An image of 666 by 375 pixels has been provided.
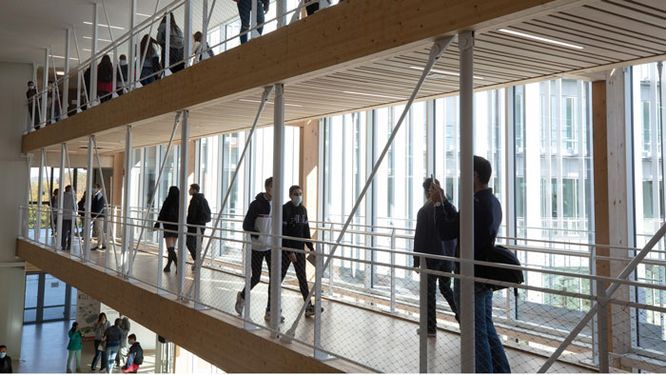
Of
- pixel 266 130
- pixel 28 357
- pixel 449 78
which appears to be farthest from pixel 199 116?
pixel 28 357

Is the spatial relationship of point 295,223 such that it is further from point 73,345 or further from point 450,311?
point 73,345

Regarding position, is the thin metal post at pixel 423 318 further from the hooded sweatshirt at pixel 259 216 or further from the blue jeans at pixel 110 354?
the blue jeans at pixel 110 354

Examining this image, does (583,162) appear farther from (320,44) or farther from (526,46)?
(320,44)

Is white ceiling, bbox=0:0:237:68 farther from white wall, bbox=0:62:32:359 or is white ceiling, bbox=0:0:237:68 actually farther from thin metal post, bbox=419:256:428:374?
thin metal post, bbox=419:256:428:374

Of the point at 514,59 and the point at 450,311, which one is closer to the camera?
the point at 514,59

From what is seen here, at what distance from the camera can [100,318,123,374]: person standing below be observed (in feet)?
31.4

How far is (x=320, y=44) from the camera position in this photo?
355 cm

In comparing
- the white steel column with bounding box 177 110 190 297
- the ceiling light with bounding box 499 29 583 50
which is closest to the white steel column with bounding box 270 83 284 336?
the white steel column with bounding box 177 110 190 297

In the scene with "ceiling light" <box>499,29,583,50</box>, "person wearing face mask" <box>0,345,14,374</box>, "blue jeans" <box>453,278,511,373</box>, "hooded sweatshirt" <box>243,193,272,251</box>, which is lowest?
"person wearing face mask" <box>0,345,14,374</box>

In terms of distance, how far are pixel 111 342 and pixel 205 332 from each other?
6152 millimetres

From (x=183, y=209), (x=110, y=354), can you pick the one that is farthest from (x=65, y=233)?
(x=183, y=209)

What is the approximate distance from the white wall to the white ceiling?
71 centimetres

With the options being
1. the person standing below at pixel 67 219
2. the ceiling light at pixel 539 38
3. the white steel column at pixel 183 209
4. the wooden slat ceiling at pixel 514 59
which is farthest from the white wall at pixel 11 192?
the ceiling light at pixel 539 38

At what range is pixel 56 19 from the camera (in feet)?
28.8
